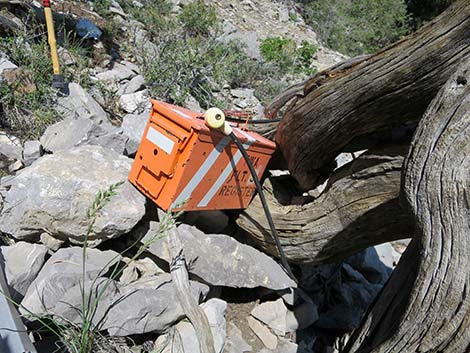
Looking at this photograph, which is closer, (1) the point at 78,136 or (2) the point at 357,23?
(1) the point at 78,136

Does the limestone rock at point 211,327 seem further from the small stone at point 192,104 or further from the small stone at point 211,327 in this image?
the small stone at point 192,104

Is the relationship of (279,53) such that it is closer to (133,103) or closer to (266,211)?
(133,103)

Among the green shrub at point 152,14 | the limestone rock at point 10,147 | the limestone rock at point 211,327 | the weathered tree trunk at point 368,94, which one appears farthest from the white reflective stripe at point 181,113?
the green shrub at point 152,14

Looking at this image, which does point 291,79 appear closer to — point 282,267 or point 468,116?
point 282,267

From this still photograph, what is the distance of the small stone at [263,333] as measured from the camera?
2869 millimetres

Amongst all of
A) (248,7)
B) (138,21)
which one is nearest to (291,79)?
(138,21)

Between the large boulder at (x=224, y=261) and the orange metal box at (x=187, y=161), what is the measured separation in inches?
8.5

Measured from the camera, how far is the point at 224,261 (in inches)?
112

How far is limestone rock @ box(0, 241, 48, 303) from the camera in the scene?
2.26 meters

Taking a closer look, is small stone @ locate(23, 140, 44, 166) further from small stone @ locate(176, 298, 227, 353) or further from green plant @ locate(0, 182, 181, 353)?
small stone @ locate(176, 298, 227, 353)

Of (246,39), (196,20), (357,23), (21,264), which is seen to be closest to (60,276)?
(21,264)

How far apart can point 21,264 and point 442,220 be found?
6.39 feet

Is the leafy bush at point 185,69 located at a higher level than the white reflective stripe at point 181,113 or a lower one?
higher

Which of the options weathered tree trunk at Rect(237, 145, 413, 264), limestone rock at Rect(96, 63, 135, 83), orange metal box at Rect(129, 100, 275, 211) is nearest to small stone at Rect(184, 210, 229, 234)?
weathered tree trunk at Rect(237, 145, 413, 264)
